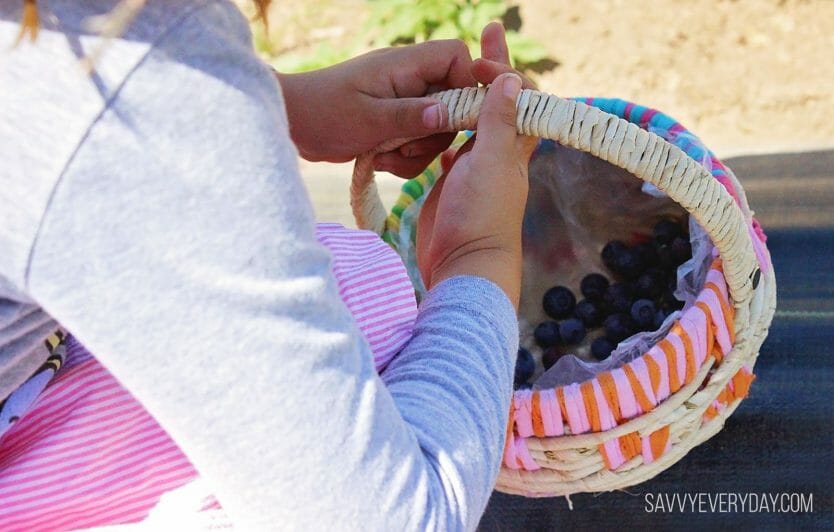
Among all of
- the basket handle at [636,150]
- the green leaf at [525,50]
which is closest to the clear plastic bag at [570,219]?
the basket handle at [636,150]

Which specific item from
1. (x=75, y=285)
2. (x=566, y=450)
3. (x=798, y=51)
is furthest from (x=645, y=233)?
(x=798, y=51)

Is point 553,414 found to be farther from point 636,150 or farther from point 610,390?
point 636,150

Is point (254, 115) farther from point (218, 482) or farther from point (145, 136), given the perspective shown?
point (218, 482)

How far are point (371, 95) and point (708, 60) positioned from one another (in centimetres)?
154

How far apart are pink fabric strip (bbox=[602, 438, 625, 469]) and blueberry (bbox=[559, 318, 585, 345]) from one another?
0.32 metres

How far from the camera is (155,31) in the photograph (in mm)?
482

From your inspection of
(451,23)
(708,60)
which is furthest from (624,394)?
(451,23)

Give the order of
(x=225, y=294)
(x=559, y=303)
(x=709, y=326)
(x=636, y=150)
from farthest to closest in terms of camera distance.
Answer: (x=559, y=303)
(x=709, y=326)
(x=636, y=150)
(x=225, y=294)

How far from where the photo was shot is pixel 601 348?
1.27 meters

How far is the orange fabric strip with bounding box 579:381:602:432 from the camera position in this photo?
0.96 metres

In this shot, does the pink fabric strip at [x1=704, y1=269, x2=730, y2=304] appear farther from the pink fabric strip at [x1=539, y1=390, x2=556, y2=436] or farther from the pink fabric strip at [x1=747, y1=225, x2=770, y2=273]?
the pink fabric strip at [x1=539, y1=390, x2=556, y2=436]

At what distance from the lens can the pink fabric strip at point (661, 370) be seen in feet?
3.12

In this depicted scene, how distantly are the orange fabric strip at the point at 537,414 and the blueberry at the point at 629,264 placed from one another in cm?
43

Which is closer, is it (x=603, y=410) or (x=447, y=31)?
(x=603, y=410)
